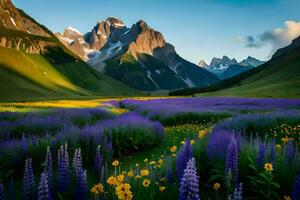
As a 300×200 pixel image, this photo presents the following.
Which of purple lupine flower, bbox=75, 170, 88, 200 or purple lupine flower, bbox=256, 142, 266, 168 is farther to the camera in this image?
purple lupine flower, bbox=256, 142, 266, 168

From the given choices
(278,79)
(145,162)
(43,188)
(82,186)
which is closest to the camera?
(43,188)

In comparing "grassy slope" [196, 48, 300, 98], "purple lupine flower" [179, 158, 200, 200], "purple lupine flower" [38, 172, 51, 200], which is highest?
"grassy slope" [196, 48, 300, 98]

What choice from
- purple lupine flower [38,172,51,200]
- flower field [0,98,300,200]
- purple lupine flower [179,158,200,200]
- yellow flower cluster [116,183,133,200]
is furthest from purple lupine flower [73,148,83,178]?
purple lupine flower [179,158,200,200]

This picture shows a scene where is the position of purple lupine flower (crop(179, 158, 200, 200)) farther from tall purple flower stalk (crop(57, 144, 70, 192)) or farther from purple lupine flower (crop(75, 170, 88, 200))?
tall purple flower stalk (crop(57, 144, 70, 192))

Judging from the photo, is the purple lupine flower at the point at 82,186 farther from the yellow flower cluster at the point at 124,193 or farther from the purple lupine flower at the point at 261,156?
the purple lupine flower at the point at 261,156

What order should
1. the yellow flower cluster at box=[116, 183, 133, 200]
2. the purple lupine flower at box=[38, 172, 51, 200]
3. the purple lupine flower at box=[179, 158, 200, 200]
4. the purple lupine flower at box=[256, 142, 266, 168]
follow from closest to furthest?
the purple lupine flower at box=[179, 158, 200, 200], the yellow flower cluster at box=[116, 183, 133, 200], the purple lupine flower at box=[38, 172, 51, 200], the purple lupine flower at box=[256, 142, 266, 168]

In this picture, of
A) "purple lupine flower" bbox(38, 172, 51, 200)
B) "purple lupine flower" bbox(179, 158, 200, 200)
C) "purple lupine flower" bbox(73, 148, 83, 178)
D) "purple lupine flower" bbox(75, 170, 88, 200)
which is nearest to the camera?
"purple lupine flower" bbox(179, 158, 200, 200)

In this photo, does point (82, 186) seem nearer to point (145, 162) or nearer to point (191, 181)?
point (191, 181)

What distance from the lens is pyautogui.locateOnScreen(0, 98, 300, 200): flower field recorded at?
160 inches

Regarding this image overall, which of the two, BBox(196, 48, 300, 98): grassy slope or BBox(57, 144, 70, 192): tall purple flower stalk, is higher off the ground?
BBox(196, 48, 300, 98): grassy slope

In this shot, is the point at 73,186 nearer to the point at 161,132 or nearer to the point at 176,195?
the point at 176,195

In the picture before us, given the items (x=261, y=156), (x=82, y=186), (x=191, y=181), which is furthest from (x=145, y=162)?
(x=191, y=181)

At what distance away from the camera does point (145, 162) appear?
957 centimetres

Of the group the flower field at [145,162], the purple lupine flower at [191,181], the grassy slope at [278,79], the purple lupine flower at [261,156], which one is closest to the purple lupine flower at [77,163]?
the flower field at [145,162]
